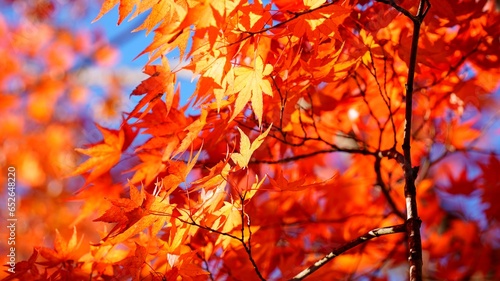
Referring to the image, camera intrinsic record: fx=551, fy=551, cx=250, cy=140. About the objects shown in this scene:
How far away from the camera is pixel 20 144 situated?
18.2 feet

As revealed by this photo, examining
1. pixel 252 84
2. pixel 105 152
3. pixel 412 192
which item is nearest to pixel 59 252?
pixel 105 152

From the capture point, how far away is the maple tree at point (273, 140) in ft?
3.70

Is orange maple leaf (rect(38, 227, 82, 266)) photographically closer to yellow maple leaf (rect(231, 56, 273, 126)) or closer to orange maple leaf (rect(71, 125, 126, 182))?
orange maple leaf (rect(71, 125, 126, 182))

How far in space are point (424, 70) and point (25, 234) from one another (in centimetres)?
306

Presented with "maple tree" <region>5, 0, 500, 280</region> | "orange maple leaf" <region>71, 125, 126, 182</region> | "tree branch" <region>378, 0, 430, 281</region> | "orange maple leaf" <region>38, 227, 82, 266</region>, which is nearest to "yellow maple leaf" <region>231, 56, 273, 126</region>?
"maple tree" <region>5, 0, 500, 280</region>

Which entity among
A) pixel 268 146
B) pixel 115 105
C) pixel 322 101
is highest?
pixel 115 105

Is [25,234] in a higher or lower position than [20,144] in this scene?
lower

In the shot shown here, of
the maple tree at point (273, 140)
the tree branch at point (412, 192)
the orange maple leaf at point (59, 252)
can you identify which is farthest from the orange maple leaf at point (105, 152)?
the tree branch at point (412, 192)

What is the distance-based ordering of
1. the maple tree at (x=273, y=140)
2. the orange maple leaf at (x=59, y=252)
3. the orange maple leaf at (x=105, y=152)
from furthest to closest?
the orange maple leaf at (x=105, y=152) → the orange maple leaf at (x=59, y=252) → the maple tree at (x=273, y=140)

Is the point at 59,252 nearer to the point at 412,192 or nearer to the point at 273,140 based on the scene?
the point at 273,140

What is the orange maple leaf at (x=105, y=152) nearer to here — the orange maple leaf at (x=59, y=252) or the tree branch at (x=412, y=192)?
the orange maple leaf at (x=59, y=252)

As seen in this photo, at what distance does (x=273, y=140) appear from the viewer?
1.78 m

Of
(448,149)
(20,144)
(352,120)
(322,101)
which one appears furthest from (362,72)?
(20,144)

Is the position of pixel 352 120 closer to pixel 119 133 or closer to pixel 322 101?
pixel 322 101
